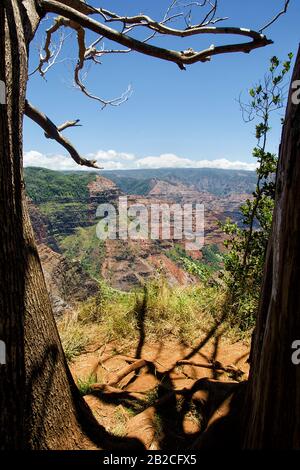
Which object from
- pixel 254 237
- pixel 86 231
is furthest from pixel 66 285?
pixel 86 231

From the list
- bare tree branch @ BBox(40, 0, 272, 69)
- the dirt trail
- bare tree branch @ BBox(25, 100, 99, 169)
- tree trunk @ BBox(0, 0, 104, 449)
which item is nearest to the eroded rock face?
the dirt trail

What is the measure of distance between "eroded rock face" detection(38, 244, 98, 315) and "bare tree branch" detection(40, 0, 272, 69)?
3.86 m

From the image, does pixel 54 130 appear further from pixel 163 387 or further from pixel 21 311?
pixel 163 387

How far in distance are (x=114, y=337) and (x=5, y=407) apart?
108 inches

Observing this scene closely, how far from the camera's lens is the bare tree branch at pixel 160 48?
221cm

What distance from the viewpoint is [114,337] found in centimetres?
432

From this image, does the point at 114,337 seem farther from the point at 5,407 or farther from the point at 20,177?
the point at 20,177

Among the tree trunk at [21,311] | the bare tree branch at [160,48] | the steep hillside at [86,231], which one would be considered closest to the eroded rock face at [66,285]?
the tree trunk at [21,311]

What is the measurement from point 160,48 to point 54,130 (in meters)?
1.39

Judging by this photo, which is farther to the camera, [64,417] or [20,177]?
[64,417]

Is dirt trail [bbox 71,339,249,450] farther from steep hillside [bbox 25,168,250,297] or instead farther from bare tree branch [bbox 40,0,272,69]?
steep hillside [bbox 25,168,250,297]

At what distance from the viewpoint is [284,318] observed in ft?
4.19

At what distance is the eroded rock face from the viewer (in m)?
5.93
